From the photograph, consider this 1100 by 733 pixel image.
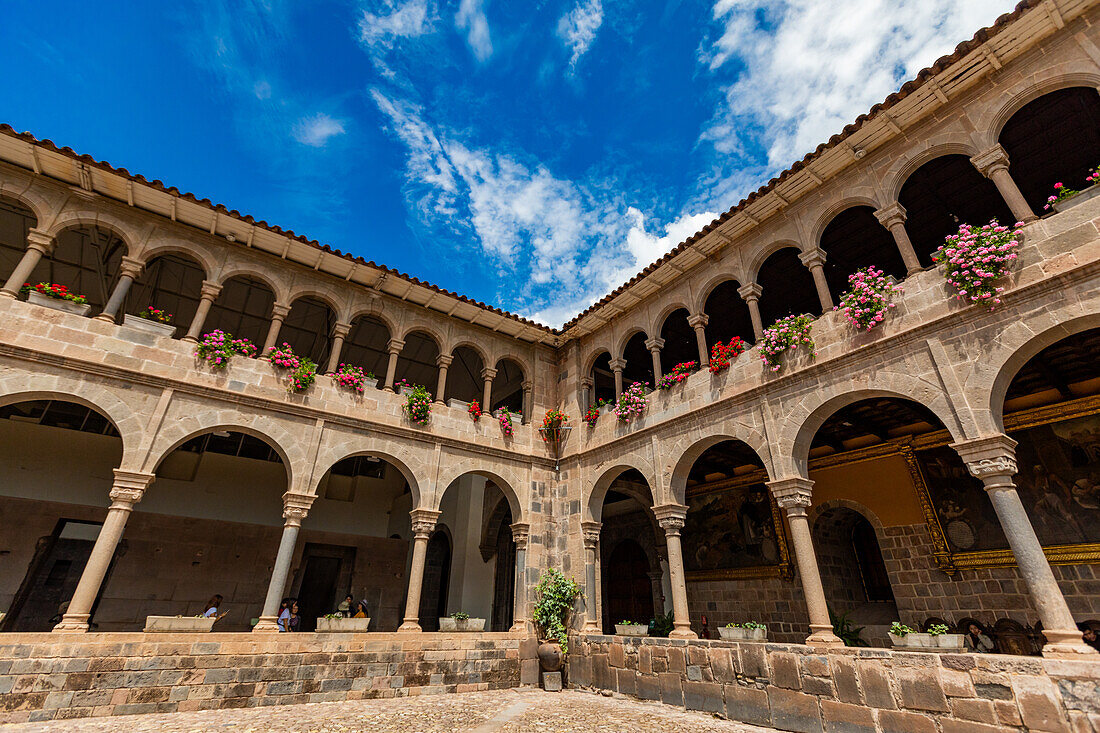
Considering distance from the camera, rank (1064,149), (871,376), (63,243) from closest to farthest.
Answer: (871,376), (1064,149), (63,243)

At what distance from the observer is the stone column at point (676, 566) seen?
886cm

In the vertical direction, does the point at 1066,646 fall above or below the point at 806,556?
below

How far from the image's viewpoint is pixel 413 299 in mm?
12133

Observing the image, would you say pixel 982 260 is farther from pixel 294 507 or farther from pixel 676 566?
pixel 294 507

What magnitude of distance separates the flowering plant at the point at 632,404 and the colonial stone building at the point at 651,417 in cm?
21

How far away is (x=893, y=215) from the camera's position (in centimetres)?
809

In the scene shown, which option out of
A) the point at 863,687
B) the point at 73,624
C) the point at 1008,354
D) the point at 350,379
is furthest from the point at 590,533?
the point at 73,624

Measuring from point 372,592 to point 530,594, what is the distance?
6.37 m

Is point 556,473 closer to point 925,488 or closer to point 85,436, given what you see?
point 925,488

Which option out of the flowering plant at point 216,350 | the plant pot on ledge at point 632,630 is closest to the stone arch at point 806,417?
the plant pot on ledge at point 632,630

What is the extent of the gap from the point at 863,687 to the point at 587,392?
833cm

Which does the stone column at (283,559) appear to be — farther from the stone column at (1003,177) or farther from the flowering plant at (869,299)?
the stone column at (1003,177)

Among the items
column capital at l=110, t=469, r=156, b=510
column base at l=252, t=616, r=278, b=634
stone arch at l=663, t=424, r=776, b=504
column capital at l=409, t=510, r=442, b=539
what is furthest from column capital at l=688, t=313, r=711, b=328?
column capital at l=110, t=469, r=156, b=510

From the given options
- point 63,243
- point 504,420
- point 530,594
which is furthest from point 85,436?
point 530,594
